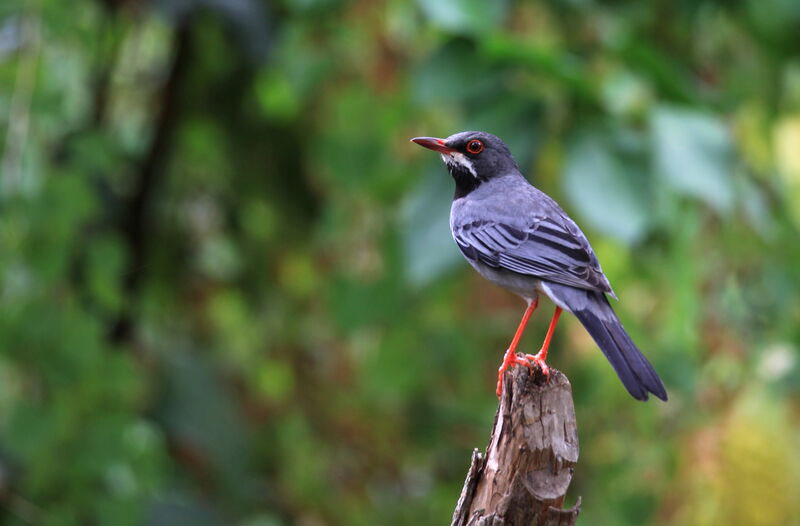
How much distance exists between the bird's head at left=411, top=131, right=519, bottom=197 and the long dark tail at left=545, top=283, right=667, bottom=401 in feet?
2.55

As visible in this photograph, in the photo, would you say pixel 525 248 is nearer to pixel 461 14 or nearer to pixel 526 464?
pixel 461 14

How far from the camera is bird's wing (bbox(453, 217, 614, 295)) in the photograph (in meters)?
3.53

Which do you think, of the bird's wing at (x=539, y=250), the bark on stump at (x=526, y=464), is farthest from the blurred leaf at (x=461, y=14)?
the bark on stump at (x=526, y=464)

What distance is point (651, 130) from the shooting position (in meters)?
4.27

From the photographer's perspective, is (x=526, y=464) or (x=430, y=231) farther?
(x=430, y=231)

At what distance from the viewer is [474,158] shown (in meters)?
4.18

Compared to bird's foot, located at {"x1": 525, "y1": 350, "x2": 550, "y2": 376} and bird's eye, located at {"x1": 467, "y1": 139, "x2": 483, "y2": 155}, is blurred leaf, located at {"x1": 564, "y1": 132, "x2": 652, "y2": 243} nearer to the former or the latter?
bird's eye, located at {"x1": 467, "y1": 139, "x2": 483, "y2": 155}

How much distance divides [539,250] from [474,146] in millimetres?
633

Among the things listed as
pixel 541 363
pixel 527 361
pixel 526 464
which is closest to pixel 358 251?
pixel 527 361

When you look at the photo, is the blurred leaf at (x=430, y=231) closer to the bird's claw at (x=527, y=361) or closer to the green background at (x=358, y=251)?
the green background at (x=358, y=251)

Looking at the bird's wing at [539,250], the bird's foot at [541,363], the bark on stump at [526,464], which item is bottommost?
the bark on stump at [526,464]

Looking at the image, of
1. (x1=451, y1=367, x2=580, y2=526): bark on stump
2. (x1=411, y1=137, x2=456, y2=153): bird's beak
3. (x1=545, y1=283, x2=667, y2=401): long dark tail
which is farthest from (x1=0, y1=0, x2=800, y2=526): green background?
(x1=451, y1=367, x2=580, y2=526): bark on stump

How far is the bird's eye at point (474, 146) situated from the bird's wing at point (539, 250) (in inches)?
13.0

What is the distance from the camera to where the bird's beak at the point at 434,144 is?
390cm
